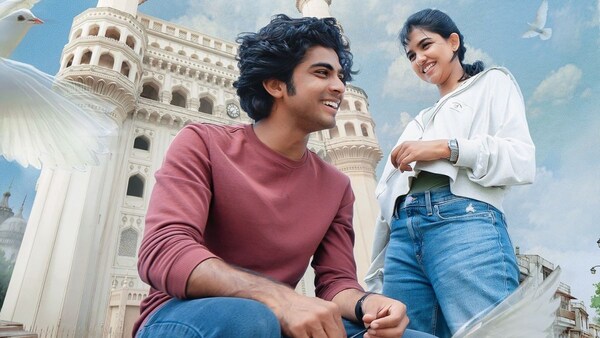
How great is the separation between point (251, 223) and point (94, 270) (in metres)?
8.82

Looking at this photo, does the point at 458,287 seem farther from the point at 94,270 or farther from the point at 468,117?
the point at 94,270

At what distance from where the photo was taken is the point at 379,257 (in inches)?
62.1

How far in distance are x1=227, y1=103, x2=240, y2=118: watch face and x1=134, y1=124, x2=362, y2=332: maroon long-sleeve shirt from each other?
11561 millimetres

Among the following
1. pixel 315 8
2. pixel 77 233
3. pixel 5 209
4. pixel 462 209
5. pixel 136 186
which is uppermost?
pixel 315 8

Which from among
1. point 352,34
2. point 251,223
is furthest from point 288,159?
point 352,34

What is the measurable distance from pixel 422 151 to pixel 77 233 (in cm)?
872

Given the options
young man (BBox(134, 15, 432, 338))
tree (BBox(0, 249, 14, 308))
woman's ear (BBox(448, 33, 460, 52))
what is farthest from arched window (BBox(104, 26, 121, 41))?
woman's ear (BBox(448, 33, 460, 52))

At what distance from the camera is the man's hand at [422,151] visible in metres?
1.21

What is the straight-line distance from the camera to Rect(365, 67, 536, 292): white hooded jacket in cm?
121

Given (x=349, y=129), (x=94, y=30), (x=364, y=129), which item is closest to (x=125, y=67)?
(x=94, y=30)

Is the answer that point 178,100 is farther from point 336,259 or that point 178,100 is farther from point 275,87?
point 336,259

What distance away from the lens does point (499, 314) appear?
0.70m

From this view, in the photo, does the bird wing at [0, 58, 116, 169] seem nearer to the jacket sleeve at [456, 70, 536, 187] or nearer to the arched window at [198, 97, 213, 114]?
the jacket sleeve at [456, 70, 536, 187]

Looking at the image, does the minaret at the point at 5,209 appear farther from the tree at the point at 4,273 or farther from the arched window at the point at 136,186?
the arched window at the point at 136,186
